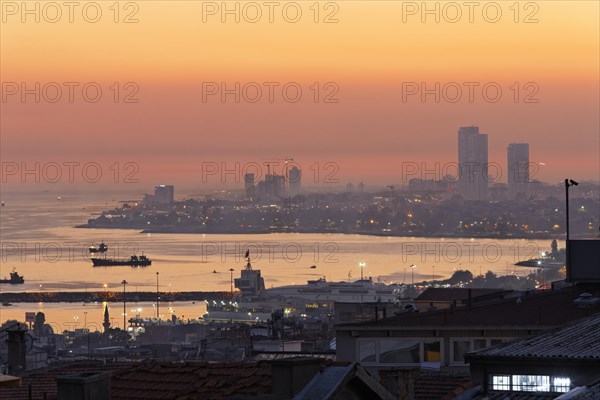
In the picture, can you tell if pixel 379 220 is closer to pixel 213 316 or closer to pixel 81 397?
pixel 213 316

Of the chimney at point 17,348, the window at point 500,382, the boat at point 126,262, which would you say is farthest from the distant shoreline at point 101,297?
the window at point 500,382

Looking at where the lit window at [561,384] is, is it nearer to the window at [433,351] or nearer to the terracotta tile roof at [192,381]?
the terracotta tile roof at [192,381]

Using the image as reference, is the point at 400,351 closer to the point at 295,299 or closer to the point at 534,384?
the point at 534,384

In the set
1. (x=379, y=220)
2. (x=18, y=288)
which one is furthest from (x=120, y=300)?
(x=379, y=220)

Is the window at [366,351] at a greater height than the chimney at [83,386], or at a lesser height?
lesser

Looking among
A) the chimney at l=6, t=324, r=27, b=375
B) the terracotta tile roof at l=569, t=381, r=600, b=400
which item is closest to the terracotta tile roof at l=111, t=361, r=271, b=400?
the terracotta tile roof at l=569, t=381, r=600, b=400

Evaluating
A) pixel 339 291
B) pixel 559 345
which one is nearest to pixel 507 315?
pixel 559 345
